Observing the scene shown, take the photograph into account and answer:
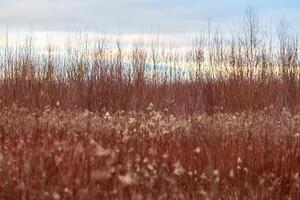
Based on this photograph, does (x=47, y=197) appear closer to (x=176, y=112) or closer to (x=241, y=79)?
(x=176, y=112)

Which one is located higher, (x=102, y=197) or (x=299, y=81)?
(x=299, y=81)

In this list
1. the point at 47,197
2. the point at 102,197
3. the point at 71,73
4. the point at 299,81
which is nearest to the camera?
the point at 47,197

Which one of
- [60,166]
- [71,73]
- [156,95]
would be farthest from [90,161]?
[71,73]

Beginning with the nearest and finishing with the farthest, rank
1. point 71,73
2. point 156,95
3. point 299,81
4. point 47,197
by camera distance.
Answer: point 47,197 → point 156,95 → point 71,73 → point 299,81

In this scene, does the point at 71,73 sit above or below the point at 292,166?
above

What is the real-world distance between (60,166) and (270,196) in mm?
2104

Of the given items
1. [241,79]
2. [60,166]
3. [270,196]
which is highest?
[241,79]

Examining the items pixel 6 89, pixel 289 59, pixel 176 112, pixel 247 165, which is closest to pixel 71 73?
pixel 6 89

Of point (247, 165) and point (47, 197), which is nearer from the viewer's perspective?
point (47, 197)

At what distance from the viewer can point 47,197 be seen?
13.3ft

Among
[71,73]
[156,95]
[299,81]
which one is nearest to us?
[156,95]

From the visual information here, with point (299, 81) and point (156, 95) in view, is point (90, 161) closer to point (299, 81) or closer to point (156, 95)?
point (156, 95)

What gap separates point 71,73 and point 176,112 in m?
4.33

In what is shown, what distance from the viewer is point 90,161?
4.54m
